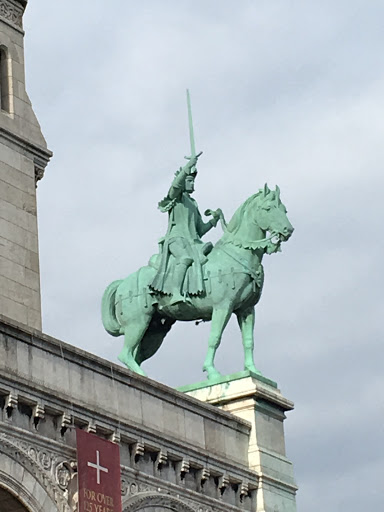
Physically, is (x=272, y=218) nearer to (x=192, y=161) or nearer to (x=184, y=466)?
(x=192, y=161)

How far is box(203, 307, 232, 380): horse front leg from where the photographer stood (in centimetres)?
3759

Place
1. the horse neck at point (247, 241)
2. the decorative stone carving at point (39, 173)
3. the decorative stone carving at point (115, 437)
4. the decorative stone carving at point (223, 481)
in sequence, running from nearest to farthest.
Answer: the decorative stone carving at point (115, 437)
the decorative stone carving at point (223, 481)
the horse neck at point (247, 241)
the decorative stone carving at point (39, 173)

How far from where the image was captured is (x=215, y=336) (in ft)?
124

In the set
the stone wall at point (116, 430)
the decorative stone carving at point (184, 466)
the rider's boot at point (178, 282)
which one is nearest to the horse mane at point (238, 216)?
the rider's boot at point (178, 282)

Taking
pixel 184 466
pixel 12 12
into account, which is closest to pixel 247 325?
pixel 184 466

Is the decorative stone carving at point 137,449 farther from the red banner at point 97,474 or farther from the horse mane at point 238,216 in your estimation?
the horse mane at point 238,216

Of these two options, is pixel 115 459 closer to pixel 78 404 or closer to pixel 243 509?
pixel 78 404

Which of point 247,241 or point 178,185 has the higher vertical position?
point 178,185

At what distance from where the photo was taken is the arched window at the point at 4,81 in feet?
130

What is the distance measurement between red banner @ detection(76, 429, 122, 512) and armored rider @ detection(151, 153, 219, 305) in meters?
6.06

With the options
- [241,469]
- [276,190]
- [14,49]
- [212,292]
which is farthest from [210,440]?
[14,49]

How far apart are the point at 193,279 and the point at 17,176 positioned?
4.64 metres

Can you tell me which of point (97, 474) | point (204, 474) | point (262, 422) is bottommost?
point (97, 474)

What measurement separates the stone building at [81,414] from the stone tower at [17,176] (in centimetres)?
4
